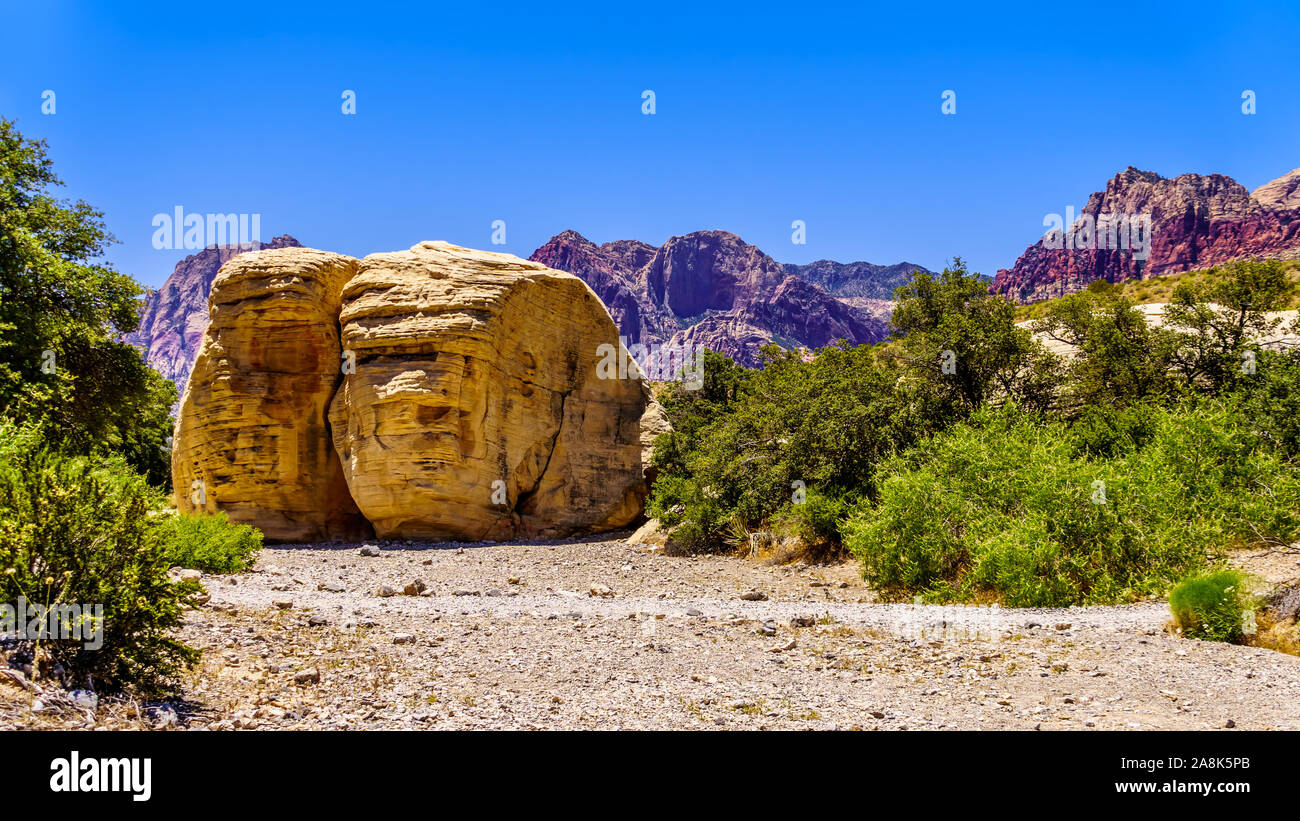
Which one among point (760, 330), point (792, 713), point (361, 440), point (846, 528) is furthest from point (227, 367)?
point (760, 330)

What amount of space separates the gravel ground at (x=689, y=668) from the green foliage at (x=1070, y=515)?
2.58 feet

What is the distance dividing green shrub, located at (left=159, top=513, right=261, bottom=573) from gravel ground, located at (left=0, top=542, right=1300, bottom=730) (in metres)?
1.47

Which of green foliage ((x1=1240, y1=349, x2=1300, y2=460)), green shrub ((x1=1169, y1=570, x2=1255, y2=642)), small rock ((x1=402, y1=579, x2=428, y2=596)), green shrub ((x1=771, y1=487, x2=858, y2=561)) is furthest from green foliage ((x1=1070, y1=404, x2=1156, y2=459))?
small rock ((x1=402, y1=579, x2=428, y2=596))

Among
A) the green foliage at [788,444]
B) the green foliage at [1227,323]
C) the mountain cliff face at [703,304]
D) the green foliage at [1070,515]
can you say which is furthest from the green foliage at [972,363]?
the mountain cliff face at [703,304]

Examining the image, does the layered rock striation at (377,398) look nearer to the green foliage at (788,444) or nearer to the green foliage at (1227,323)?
the green foliage at (788,444)

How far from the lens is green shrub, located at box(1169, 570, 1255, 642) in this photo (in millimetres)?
7957

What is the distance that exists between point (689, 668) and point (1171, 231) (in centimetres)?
16837

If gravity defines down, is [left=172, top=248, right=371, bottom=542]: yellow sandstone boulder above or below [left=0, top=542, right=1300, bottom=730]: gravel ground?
above

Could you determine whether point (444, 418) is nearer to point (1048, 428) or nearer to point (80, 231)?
point (80, 231)

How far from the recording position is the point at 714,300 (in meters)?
190

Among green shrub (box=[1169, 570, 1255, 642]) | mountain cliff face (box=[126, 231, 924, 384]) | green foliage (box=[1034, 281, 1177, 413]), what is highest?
mountain cliff face (box=[126, 231, 924, 384])

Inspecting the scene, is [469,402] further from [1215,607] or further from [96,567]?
[1215,607]

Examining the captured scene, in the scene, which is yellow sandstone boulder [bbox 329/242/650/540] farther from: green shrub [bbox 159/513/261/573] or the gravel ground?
the gravel ground
